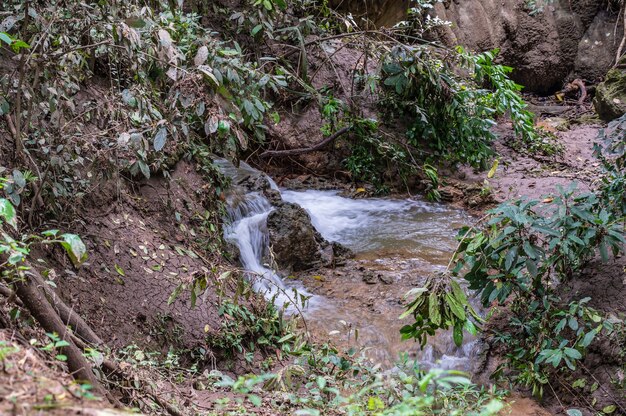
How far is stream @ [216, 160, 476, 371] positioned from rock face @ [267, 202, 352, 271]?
139 mm

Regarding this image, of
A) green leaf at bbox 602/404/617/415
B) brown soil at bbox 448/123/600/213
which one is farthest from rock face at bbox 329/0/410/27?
green leaf at bbox 602/404/617/415

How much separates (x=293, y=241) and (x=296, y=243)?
4 centimetres

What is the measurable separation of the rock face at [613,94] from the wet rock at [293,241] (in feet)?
17.7

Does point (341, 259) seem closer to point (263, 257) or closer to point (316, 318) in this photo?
point (263, 257)

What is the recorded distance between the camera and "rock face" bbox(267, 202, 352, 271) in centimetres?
595

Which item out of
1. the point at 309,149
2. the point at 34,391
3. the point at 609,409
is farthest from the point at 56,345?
the point at 309,149

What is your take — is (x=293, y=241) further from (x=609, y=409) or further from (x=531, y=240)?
(x=609, y=409)

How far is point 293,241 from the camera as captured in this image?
5984 millimetres

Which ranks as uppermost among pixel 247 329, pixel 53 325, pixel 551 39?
pixel 551 39

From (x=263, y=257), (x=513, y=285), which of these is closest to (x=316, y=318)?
(x=263, y=257)

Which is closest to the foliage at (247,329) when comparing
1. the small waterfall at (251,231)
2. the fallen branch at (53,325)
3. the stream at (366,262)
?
the stream at (366,262)

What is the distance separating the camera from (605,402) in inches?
148

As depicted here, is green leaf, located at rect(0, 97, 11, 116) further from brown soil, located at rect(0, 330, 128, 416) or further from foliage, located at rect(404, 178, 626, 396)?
foliage, located at rect(404, 178, 626, 396)

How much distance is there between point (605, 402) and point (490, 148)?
18.1ft
